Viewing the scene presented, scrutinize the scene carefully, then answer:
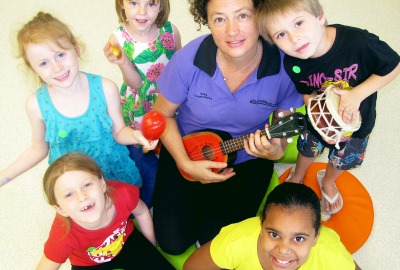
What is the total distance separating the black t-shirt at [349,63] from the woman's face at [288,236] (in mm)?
486

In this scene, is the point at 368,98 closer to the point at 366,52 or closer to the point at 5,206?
the point at 366,52

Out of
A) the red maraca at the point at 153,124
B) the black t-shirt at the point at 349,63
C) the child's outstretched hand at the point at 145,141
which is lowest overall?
the child's outstretched hand at the point at 145,141

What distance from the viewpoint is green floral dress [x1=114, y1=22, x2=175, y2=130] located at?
184 centimetres

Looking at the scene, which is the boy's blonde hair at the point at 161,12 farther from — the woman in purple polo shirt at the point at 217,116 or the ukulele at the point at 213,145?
the ukulele at the point at 213,145

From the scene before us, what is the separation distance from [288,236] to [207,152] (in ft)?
1.99

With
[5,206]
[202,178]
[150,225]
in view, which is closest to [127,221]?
[150,225]

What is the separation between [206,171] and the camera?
5.32 ft

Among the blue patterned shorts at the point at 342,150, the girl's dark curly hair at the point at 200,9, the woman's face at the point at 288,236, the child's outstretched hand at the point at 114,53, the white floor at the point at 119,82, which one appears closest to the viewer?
the woman's face at the point at 288,236

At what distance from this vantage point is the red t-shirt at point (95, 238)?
4.68ft

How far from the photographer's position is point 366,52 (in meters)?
1.32

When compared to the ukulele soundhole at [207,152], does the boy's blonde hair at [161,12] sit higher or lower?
higher

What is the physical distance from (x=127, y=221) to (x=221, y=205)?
1.27 feet

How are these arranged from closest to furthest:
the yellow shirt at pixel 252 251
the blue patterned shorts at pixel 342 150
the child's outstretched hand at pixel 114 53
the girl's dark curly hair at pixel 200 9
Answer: the yellow shirt at pixel 252 251 < the girl's dark curly hair at pixel 200 9 < the blue patterned shorts at pixel 342 150 < the child's outstretched hand at pixel 114 53

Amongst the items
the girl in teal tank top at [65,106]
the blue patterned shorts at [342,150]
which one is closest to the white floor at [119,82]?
the girl in teal tank top at [65,106]
